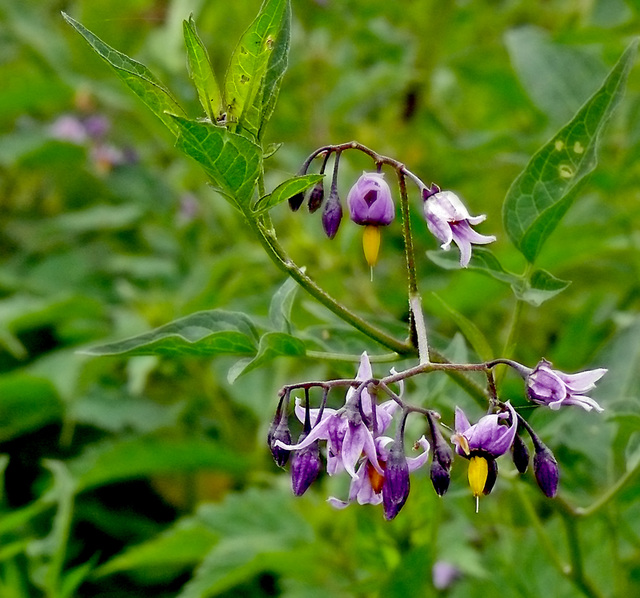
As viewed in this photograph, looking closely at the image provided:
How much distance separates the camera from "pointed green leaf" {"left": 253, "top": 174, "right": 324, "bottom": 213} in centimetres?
79

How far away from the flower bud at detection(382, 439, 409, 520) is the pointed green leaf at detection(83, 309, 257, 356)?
0.21 m

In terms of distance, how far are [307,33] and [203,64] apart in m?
1.66

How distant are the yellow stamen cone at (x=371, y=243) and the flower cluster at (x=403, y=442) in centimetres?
12

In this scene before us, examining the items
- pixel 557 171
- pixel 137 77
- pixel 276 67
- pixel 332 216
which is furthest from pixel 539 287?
pixel 137 77

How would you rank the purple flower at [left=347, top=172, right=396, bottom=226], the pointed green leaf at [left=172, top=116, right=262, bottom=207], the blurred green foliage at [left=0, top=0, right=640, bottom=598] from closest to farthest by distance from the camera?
1. the pointed green leaf at [left=172, top=116, right=262, bottom=207]
2. the purple flower at [left=347, top=172, right=396, bottom=226]
3. the blurred green foliage at [left=0, top=0, right=640, bottom=598]

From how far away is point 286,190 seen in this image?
0.80m

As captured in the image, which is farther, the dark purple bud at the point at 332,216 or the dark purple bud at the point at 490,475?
the dark purple bud at the point at 332,216

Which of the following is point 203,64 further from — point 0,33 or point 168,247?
point 0,33

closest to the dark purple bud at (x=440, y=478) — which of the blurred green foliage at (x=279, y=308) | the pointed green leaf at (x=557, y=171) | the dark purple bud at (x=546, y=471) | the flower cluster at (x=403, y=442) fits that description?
the flower cluster at (x=403, y=442)

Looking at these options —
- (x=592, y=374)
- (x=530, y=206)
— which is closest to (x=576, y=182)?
(x=530, y=206)

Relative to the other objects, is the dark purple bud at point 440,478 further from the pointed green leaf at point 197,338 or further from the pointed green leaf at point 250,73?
the pointed green leaf at point 250,73

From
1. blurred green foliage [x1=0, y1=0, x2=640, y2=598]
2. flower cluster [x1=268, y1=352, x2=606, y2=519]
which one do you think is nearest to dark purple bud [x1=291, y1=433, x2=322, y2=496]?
flower cluster [x1=268, y1=352, x2=606, y2=519]

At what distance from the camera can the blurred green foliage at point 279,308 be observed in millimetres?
1316

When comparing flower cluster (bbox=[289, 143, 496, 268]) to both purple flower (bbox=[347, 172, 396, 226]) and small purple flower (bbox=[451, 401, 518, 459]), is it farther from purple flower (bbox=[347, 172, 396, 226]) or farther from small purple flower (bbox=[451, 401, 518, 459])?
small purple flower (bbox=[451, 401, 518, 459])
